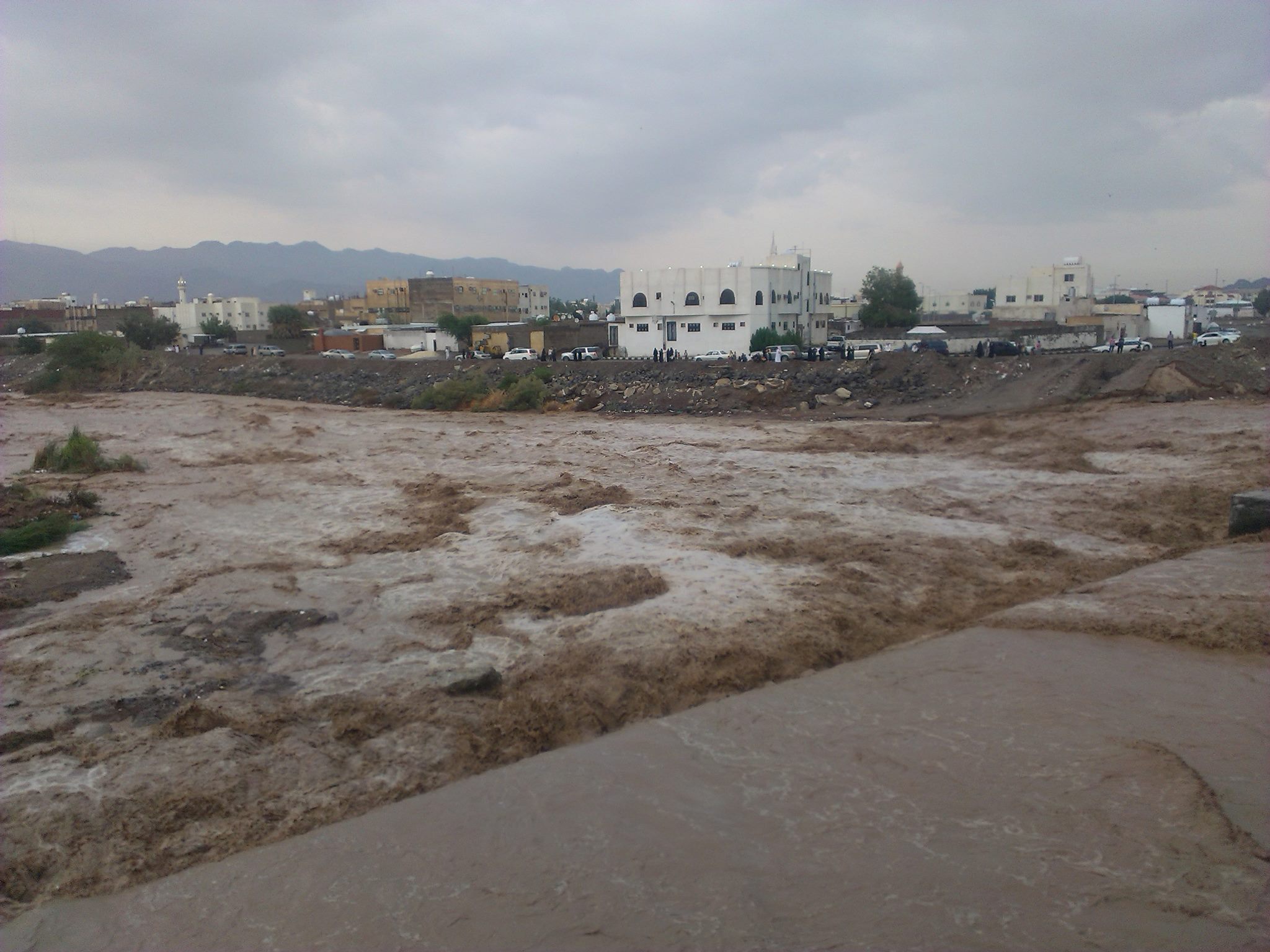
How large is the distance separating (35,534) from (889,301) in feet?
196

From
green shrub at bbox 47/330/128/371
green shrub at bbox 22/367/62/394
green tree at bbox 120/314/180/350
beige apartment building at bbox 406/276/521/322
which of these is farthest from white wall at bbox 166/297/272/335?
green shrub at bbox 22/367/62/394

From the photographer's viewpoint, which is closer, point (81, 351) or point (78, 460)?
point (78, 460)

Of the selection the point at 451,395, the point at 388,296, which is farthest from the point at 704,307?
the point at 388,296

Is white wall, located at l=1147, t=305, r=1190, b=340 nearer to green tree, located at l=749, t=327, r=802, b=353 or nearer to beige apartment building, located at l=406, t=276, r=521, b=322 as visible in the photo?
green tree, located at l=749, t=327, r=802, b=353

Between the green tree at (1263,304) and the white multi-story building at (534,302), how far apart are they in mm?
66802

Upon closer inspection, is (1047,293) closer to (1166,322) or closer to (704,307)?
(1166,322)

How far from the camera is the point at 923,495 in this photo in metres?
16.9

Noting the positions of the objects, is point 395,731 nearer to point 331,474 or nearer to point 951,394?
→ point 331,474

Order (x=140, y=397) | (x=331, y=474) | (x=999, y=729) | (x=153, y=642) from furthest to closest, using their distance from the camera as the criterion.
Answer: (x=140, y=397) < (x=331, y=474) < (x=153, y=642) < (x=999, y=729)

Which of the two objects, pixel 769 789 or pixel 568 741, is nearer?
pixel 769 789

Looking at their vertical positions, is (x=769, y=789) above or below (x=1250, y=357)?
below

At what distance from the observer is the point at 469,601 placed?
36.8 ft

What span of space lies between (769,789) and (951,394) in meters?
26.4

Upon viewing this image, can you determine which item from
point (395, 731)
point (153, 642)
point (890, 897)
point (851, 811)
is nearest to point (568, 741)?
point (395, 731)
